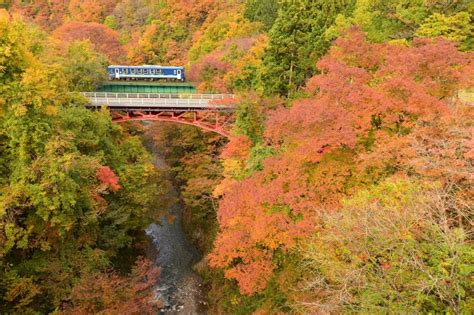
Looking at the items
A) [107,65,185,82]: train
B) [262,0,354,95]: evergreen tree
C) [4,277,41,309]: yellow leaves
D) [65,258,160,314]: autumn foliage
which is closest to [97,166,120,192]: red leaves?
[65,258,160,314]: autumn foliage

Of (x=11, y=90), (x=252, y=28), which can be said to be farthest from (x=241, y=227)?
(x=252, y=28)

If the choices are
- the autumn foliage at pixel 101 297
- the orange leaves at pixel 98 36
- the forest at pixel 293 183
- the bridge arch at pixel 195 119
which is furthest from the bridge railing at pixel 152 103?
the orange leaves at pixel 98 36

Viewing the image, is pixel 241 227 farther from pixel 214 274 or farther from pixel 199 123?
pixel 199 123

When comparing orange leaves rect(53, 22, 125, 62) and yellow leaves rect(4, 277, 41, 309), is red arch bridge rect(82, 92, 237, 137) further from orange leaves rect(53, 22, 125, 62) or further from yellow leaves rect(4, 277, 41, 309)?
orange leaves rect(53, 22, 125, 62)

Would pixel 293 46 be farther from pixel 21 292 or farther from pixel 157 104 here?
pixel 21 292

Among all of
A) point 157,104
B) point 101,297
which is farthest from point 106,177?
point 157,104
